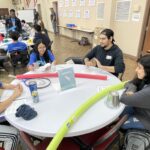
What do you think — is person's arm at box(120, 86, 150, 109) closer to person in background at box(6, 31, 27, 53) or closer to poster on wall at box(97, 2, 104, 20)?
person in background at box(6, 31, 27, 53)

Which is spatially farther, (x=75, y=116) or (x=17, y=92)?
(x=17, y=92)

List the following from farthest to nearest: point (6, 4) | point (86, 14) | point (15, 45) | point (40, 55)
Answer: point (6, 4)
point (86, 14)
point (15, 45)
point (40, 55)

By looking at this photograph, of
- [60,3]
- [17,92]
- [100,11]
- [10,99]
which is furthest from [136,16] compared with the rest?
[60,3]

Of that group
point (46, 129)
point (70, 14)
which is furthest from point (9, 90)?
point (70, 14)

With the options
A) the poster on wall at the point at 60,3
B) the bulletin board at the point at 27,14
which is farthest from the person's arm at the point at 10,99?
the bulletin board at the point at 27,14

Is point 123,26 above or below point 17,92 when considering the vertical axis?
above

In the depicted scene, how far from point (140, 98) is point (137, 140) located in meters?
0.48

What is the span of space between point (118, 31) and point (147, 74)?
4272mm

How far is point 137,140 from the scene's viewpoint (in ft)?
4.66

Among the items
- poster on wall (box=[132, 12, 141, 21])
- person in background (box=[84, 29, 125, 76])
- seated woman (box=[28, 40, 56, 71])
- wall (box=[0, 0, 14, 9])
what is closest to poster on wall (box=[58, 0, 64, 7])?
poster on wall (box=[132, 12, 141, 21])

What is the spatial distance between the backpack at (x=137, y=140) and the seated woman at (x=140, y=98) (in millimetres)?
61

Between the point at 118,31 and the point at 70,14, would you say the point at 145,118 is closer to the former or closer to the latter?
the point at 118,31

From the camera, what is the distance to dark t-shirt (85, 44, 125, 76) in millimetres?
2164

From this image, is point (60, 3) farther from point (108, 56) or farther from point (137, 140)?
point (137, 140)
